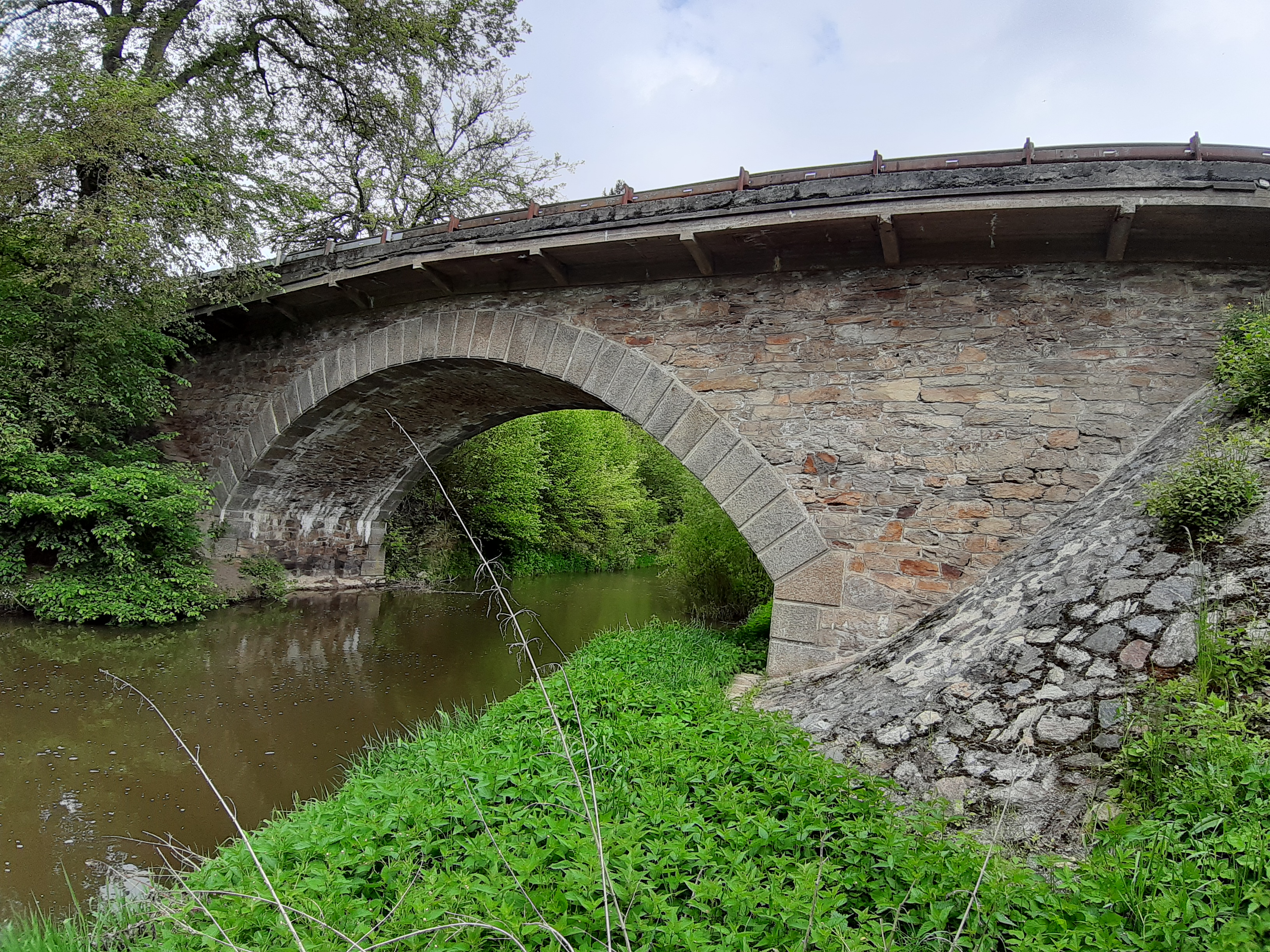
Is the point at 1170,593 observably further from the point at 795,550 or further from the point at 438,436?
the point at 438,436

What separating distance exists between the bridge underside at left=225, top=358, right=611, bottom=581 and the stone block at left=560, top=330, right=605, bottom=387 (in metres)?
0.85

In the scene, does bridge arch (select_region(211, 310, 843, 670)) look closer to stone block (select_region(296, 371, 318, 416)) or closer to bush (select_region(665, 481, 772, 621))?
stone block (select_region(296, 371, 318, 416))

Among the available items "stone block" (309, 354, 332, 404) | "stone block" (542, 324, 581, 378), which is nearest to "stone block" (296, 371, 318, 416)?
"stone block" (309, 354, 332, 404)

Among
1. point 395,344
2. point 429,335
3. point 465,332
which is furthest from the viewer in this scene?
point 395,344

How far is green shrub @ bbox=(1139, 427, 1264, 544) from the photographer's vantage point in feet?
10.3

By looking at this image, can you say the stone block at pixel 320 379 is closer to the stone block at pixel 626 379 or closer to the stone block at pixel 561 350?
the stone block at pixel 561 350

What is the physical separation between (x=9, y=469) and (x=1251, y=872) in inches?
374

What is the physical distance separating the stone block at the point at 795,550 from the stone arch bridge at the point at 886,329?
0.9 inches

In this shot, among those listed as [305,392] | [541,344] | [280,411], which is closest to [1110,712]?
[541,344]

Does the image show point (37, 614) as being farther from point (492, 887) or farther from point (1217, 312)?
point (1217, 312)

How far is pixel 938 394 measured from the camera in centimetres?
514

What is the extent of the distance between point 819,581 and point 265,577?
8.30 meters

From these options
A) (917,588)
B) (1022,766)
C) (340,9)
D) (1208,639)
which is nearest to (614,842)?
(1022,766)

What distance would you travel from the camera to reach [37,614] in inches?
283
